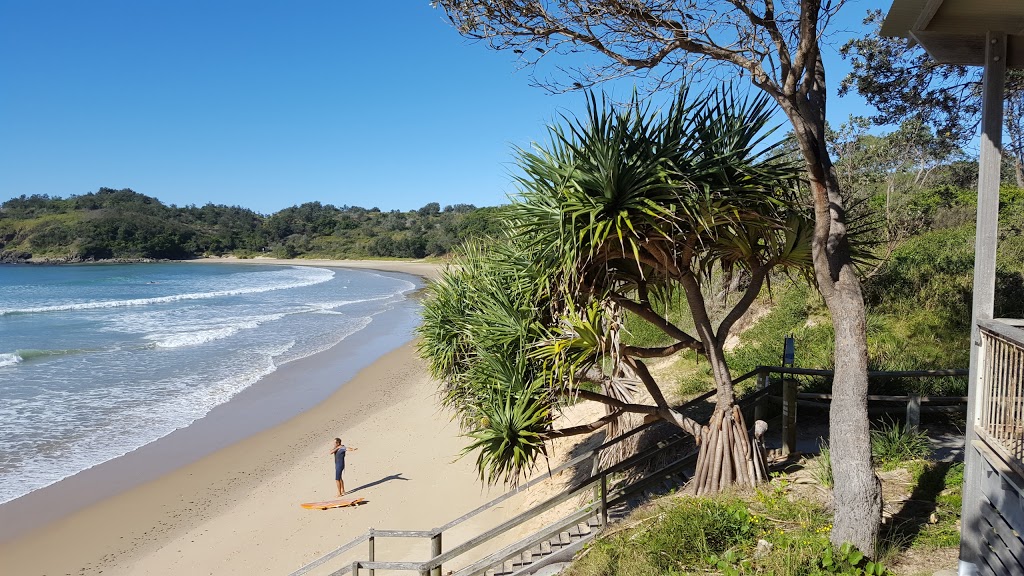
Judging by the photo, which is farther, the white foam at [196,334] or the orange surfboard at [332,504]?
the white foam at [196,334]

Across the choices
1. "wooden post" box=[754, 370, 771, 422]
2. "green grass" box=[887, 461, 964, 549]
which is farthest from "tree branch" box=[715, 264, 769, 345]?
"green grass" box=[887, 461, 964, 549]

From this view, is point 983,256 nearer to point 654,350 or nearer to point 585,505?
point 654,350

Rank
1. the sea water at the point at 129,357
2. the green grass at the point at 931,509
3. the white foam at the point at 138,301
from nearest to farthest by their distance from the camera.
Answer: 1. the green grass at the point at 931,509
2. the sea water at the point at 129,357
3. the white foam at the point at 138,301

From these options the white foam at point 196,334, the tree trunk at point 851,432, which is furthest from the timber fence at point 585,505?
the white foam at point 196,334

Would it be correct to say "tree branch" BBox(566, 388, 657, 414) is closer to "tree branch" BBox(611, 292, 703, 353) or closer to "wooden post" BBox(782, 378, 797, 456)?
"tree branch" BBox(611, 292, 703, 353)

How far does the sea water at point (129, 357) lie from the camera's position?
14859 mm

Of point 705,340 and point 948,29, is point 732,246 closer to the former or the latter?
point 705,340

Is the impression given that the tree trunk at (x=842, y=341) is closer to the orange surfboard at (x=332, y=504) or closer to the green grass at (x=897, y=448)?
the green grass at (x=897, y=448)

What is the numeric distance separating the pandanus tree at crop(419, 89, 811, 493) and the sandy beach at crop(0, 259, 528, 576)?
3.83 m

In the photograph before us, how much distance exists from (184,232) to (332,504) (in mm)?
139698

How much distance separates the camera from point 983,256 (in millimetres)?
4285

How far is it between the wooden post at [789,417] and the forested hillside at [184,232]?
86096 mm

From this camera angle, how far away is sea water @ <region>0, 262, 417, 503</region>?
14.9 meters

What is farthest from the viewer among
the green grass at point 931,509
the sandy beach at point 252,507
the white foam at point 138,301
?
the white foam at point 138,301
